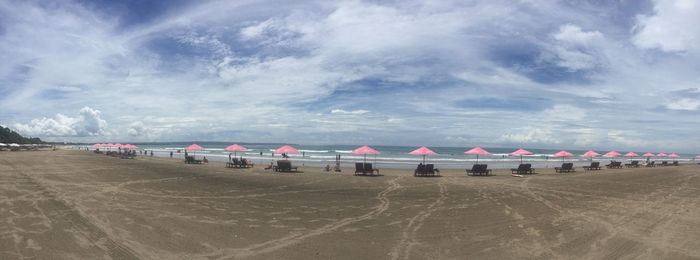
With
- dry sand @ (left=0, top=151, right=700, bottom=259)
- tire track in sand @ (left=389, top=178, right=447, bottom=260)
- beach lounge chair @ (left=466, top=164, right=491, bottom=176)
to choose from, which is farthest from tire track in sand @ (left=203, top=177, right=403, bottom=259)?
beach lounge chair @ (left=466, top=164, right=491, bottom=176)

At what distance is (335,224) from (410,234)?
5.96 ft

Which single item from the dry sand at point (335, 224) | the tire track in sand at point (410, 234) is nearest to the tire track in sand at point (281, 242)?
the dry sand at point (335, 224)

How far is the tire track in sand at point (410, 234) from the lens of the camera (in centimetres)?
696

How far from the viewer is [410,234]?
331 inches

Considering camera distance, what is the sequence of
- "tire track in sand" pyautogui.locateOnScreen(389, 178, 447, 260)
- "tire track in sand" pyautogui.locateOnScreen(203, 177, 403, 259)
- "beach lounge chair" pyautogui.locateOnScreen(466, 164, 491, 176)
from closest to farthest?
"tire track in sand" pyautogui.locateOnScreen(203, 177, 403, 259) → "tire track in sand" pyautogui.locateOnScreen(389, 178, 447, 260) → "beach lounge chair" pyautogui.locateOnScreen(466, 164, 491, 176)

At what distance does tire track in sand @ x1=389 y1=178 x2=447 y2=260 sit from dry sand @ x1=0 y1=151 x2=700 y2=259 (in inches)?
0.9

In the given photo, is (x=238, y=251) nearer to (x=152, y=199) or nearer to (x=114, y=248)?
(x=114, y=248)

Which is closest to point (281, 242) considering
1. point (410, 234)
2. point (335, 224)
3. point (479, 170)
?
point (335, 224)

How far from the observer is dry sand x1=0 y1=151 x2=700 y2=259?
7.03 meters

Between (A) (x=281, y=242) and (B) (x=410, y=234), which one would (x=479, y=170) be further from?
(A) (x=281, y=242)

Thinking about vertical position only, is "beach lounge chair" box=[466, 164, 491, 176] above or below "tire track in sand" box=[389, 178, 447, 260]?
above

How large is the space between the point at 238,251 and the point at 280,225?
2289mm

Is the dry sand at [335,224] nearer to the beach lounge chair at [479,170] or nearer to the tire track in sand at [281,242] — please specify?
the tire track in sand at [281,242]

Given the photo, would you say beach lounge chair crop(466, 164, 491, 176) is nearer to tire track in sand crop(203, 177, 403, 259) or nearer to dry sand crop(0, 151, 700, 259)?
dry sand crop(0, 151, 700, 259)
